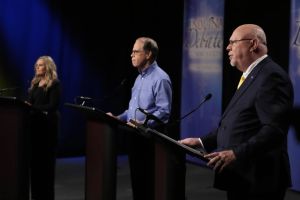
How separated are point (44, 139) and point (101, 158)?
129 centimetres

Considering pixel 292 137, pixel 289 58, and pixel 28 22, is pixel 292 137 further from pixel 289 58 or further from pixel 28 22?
pixel 28 22

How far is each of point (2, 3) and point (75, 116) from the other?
178cm

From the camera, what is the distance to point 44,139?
4.28 m

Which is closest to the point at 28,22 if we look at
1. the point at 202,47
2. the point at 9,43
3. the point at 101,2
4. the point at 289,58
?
the point at 9,43

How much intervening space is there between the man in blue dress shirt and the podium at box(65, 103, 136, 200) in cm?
44

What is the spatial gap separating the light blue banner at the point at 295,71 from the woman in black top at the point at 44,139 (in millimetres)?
2220

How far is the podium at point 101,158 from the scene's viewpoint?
10.2 ft

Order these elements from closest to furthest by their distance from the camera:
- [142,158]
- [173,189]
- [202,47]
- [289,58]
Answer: [173,189], [142,158], [289,58], [202,47]

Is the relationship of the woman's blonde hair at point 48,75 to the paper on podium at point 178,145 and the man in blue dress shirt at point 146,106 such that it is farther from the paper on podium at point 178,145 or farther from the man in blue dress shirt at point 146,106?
the paper on podium at point 178,145

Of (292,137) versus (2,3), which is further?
(2,3)

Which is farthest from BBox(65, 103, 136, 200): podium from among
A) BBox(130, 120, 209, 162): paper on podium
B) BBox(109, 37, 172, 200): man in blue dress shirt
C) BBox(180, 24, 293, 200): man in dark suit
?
BBox(180, 24, 293, 200): man in dark suit

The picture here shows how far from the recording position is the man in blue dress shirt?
3.60 meters

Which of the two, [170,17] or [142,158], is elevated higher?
[170,17]

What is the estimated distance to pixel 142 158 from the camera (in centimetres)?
361
